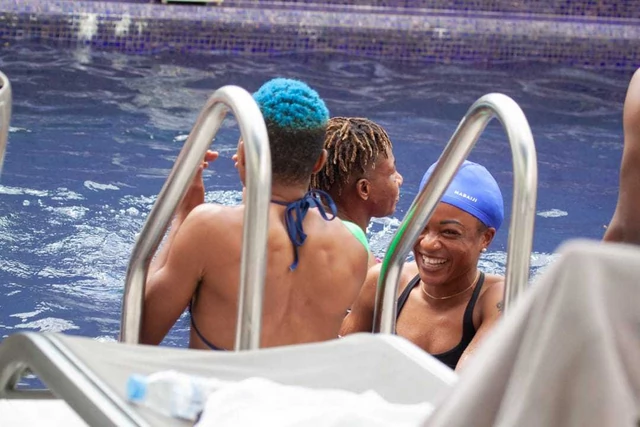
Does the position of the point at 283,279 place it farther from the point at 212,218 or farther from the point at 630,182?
the point at 630,182

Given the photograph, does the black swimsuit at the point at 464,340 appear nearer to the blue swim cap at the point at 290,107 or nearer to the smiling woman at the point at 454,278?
the smiling woman at the point at 454,278

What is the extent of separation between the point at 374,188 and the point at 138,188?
325cm

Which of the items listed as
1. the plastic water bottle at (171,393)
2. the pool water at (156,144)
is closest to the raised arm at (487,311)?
the plastic water bottle at (171,393)

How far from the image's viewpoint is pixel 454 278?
3.69m

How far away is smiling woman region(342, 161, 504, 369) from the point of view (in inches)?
141

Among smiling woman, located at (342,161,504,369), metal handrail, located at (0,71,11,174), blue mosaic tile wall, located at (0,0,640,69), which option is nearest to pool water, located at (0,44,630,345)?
blue mosaic tile wall, located at (0,0,640,69)

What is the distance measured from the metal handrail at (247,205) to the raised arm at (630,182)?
863 mm

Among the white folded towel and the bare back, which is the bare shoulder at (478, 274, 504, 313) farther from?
the white folded towel

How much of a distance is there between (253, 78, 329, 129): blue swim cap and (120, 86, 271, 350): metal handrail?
414 mm

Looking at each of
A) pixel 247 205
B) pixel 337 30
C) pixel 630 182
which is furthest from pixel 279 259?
pixel 337 30

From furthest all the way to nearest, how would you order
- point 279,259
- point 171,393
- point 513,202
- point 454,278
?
point 454,278, point 279,259, point 513,202, point 171,393

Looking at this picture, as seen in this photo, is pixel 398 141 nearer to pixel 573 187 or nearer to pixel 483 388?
pixel 573 187

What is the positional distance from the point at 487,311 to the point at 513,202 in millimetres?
1324

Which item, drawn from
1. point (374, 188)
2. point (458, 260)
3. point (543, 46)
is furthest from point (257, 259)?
point (543, 46)
